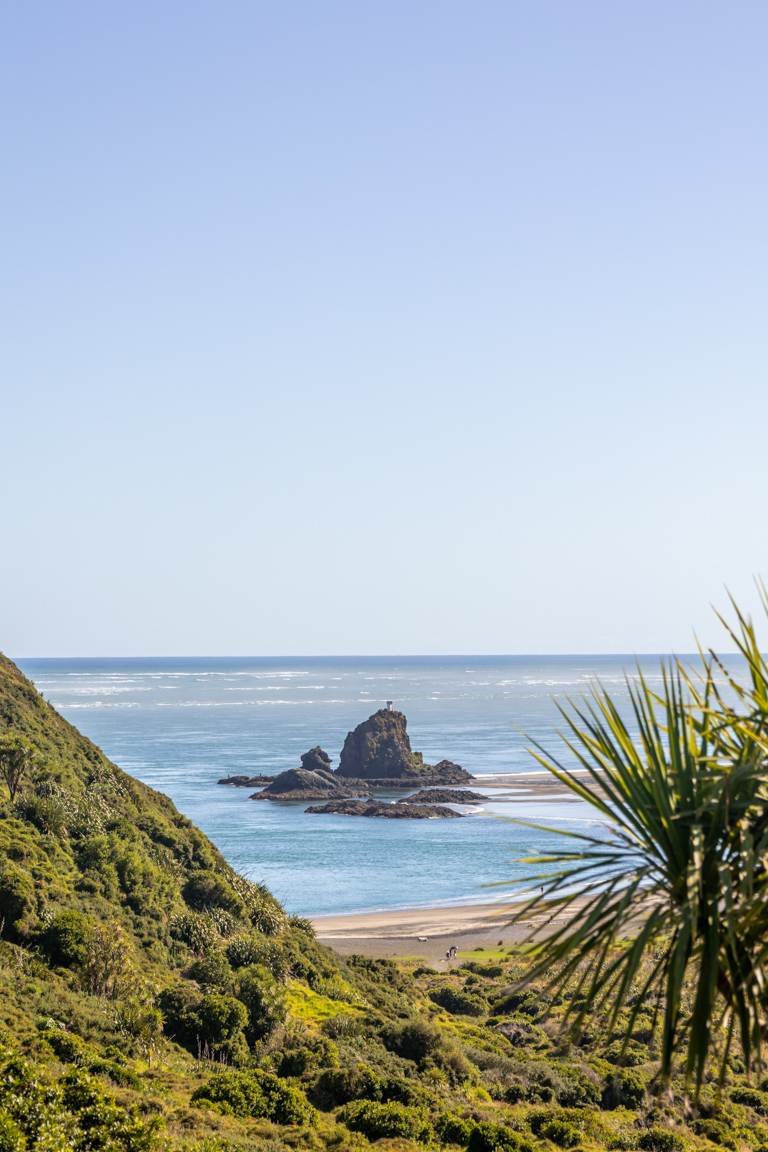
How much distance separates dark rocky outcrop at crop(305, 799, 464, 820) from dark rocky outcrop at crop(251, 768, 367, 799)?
11.5ft

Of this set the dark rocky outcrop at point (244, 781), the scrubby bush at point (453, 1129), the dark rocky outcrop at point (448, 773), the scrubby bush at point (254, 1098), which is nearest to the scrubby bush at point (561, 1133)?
the scrubby bush at point (453, 1129)

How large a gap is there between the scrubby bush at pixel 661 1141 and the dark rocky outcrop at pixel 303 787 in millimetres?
80938

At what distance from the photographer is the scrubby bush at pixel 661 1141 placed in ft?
79.2

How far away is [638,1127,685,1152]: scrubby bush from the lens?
24139 millimetres

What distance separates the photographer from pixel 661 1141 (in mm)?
24422

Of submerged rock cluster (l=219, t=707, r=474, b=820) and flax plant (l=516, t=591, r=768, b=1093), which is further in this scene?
submerged rock cluster (l=219, t=707, r=474, b=820)

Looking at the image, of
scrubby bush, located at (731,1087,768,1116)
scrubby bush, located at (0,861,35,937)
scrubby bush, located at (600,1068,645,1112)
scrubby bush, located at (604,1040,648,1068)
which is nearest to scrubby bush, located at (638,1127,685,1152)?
scrubby bush, located at (600,1068,645,1112)

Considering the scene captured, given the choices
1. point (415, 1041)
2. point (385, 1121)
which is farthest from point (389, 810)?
point (385, 1121)

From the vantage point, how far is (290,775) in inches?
4338

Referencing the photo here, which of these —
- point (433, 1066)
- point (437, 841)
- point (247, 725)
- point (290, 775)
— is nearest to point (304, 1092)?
point (433, 1066)

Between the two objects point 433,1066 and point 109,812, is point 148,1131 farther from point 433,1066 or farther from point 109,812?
point 109,812

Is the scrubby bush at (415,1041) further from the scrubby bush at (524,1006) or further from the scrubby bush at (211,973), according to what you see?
the scrubby bush at (524,1006)

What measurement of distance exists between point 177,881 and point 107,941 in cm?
1096

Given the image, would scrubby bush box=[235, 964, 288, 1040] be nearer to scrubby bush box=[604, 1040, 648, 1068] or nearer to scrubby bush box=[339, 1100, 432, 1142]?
scrubby bush box=[339, 1100, 432, 1142]
